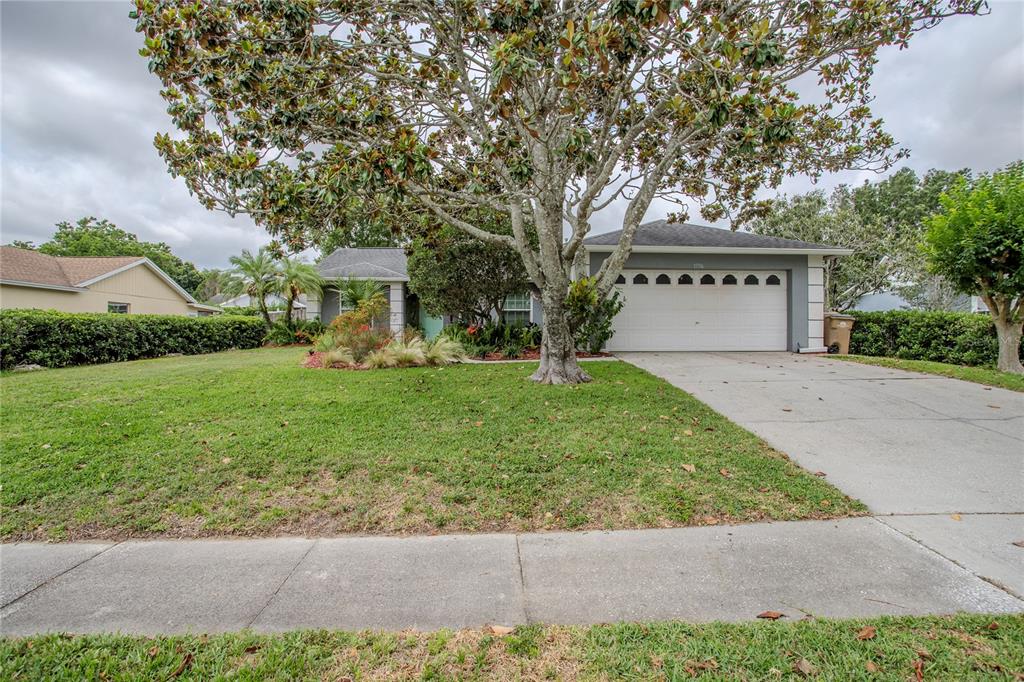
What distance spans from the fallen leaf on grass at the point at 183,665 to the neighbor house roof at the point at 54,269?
2200 cm

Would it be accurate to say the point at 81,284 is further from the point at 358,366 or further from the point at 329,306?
the point at 358,366

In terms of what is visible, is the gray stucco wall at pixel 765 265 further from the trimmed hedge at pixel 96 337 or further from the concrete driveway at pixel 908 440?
the trimmed hedge at pixel 96 337

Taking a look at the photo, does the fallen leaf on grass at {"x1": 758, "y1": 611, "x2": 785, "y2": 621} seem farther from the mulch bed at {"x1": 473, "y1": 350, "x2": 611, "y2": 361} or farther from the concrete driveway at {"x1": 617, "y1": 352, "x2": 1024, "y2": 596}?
the mulch bed at {"x1": 473, "y1": 350, "x2": 611, "y2": 361}

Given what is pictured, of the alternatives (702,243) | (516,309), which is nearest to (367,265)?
(516,309)

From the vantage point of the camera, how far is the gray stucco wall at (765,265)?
12383 mm

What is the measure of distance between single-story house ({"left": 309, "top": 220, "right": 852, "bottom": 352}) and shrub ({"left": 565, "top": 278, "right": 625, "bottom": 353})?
930 millimetres

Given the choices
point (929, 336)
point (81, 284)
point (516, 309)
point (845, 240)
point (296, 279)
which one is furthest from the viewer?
point (81, 284)

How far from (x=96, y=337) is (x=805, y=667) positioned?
14749 millimetres

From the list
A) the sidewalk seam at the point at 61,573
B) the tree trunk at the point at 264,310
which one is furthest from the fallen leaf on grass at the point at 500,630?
the tree trunk at the point at 264,310

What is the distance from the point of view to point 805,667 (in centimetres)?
191

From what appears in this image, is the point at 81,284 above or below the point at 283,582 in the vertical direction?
above

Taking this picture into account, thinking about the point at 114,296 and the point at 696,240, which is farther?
the point at 114,296

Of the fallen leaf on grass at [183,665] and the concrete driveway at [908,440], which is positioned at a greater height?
the concrete driveway at [908,440]

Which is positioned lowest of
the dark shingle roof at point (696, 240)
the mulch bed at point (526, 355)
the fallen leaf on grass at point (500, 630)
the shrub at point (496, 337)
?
the fallen leaf on grass at point (500, 630)
